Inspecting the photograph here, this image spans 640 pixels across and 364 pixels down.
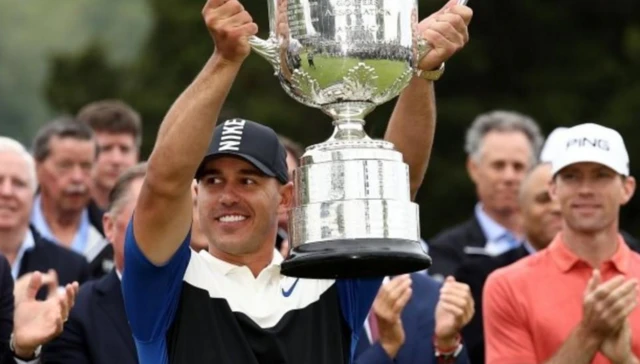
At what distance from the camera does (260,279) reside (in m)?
8.33

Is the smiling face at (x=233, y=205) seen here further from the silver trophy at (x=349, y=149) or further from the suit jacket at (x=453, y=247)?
the suit jacket at (x=453, y=247)

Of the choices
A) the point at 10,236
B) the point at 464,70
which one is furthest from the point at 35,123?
the point at 10,236

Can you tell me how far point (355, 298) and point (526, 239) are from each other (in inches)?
142

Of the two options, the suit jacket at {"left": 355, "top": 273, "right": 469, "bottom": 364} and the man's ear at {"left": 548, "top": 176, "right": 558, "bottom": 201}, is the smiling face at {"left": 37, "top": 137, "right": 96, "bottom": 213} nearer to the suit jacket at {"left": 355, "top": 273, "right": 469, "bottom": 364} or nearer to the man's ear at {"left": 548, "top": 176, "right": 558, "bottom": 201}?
the suit jacket at {"left": 355, "top": 273, "right": 469, "bottom": 364}

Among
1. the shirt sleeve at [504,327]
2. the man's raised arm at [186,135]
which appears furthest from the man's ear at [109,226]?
the man's raised arm at [186,135]

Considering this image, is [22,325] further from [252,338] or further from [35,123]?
[35,123]

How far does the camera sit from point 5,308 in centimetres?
955

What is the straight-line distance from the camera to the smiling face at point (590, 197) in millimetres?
10008

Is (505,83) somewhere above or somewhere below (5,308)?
above

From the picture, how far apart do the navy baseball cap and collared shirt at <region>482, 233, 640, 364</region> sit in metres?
1.97

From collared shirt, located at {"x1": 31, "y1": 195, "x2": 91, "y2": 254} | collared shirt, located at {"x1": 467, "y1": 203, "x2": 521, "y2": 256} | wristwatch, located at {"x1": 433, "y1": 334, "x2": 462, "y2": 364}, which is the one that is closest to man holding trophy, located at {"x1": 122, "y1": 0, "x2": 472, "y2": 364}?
wristwatch, located at {"x1": 433, "y1": 334, "x2": 462, "y2": 364}

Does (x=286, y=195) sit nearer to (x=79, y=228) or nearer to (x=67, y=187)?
(x=67, y=187)

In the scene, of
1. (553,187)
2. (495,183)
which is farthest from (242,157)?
(495,183)

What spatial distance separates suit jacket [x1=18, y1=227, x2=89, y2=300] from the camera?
11.0 m
